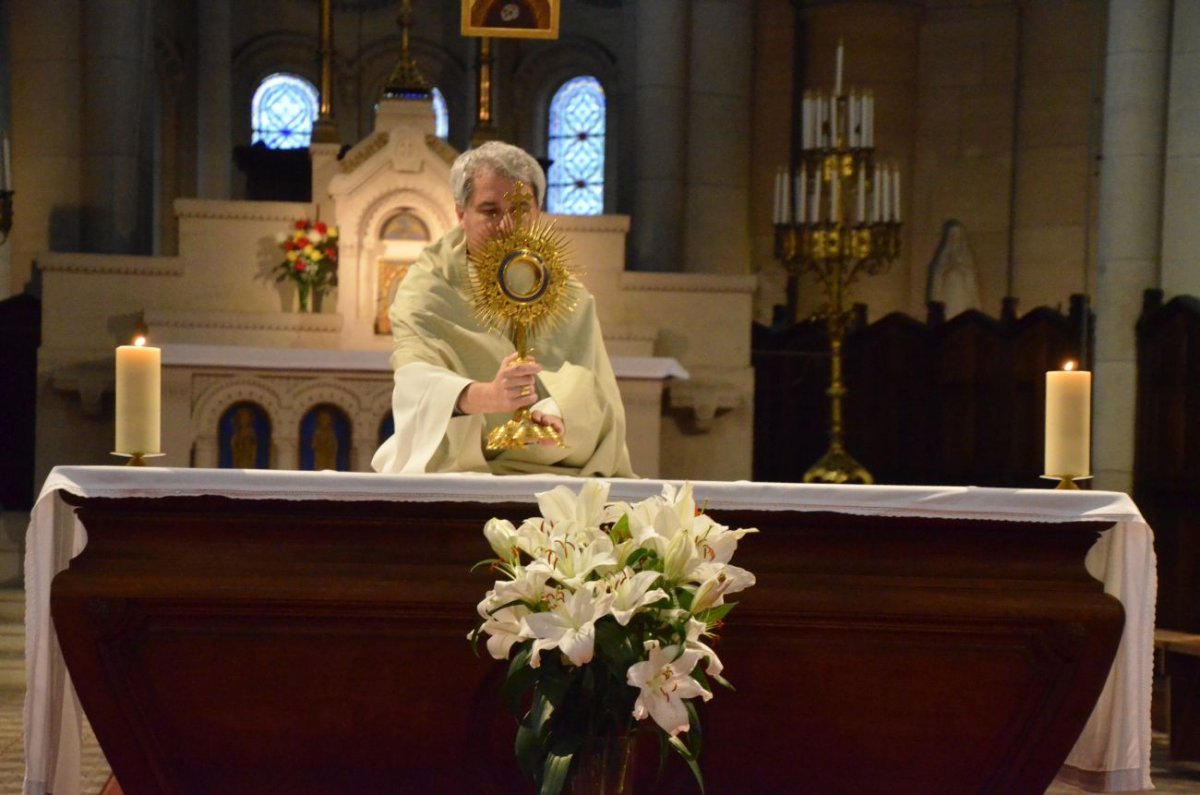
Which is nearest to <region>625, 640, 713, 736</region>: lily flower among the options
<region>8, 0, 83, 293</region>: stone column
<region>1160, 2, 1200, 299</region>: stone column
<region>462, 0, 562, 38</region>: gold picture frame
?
<region>462, 0, 562, 38</region>: gold picture frame

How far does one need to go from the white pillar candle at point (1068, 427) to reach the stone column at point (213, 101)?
1304 cm

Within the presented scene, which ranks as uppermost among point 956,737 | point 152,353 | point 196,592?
point 152,353

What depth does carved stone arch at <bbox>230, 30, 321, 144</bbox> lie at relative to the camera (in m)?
16.5

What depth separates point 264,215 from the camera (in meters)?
9.21

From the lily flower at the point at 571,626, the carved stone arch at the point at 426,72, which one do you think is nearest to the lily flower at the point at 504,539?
the lily flower at the point at 571,626

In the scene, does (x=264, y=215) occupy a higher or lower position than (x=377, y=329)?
higher

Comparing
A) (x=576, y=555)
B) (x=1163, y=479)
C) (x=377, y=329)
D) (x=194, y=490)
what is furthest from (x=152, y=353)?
(x=1163, y=479)

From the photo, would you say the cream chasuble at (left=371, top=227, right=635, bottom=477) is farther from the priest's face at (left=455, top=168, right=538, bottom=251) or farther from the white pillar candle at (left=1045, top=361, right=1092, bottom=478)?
the white pillar candle at (left=1045, top=361, right=1092, bottom=478)

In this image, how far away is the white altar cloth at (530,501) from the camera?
3.20 meters

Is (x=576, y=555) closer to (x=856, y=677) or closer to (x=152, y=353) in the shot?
(x=856, y=677)

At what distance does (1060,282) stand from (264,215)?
269 inches

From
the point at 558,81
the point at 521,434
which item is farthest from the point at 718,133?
the point at 521,434

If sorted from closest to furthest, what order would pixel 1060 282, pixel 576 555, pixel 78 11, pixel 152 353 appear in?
pixel 576 555, pixel 152 353, pixel 78 11, pixel 1060 282

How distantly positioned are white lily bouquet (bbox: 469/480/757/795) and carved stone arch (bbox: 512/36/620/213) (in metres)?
13.6
